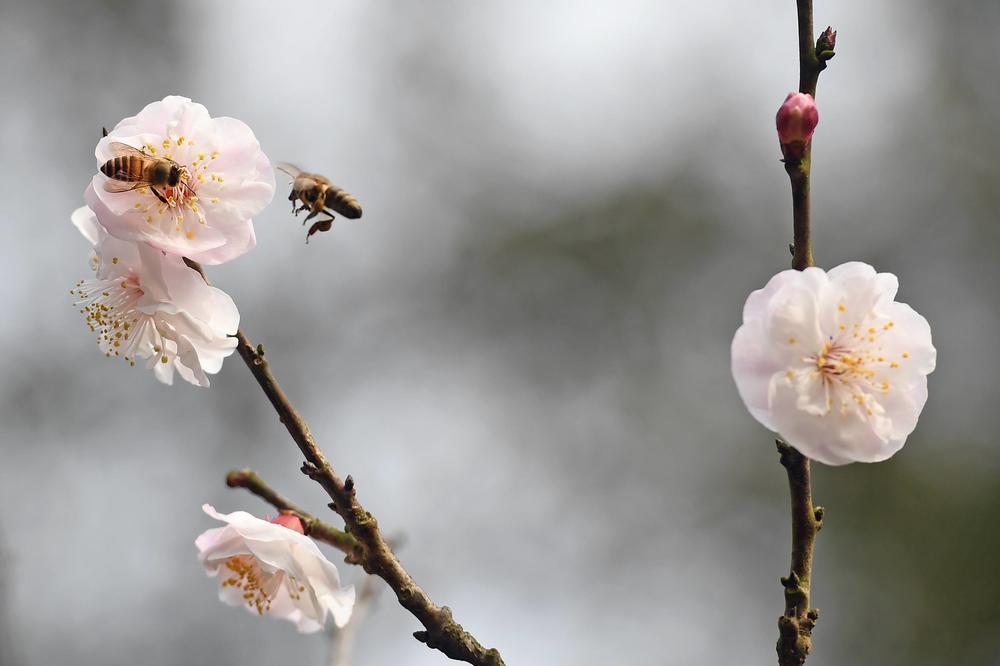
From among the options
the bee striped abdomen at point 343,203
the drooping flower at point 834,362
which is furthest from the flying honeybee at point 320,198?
the drooping flower at point 834,362

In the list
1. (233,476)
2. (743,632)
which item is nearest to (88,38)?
(743,632)

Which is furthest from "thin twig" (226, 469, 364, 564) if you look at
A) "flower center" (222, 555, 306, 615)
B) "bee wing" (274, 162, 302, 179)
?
"bee wing" (274, 162, 302, 179)

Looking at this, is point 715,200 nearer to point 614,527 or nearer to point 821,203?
point 821,203

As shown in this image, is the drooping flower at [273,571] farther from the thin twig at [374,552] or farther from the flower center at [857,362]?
the flower center at [857,362]

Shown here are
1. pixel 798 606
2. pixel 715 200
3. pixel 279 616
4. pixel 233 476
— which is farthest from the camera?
pixel 715 200

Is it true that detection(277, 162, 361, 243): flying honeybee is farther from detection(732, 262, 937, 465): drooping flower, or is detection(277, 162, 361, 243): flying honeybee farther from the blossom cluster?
detection(732, 262, 937, 465): drooping flower
